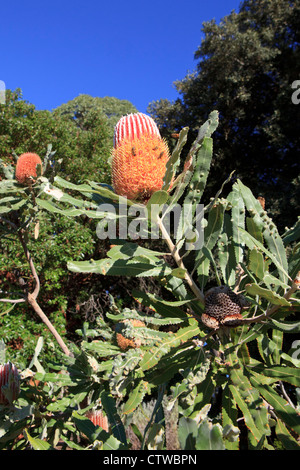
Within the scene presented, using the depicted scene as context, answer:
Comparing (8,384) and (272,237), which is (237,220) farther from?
(8,384)

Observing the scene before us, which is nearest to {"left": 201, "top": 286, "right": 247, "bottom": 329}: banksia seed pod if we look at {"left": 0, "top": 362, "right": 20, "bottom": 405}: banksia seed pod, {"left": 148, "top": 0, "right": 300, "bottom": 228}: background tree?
{"left": 0, "top": 362, "right": 20, "bottom": 405}: banksia seed pod

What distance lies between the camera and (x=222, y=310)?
1.02m

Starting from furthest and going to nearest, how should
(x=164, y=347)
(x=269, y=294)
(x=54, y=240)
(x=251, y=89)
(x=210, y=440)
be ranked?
(x=251, y=89) → (x=54, y=240) → (x=164, y=347) → (x=269, y=294) → (x=210, y=440)

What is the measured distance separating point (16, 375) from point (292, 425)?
1570 millimetres

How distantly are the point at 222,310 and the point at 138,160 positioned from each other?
56cm

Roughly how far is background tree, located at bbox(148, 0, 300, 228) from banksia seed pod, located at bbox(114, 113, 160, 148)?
7.50 m

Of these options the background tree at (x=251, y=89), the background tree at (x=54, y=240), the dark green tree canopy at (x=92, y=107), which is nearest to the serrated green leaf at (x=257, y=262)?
the background tree at (x=54, y=240)

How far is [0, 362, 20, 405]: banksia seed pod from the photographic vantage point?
1.74 metres

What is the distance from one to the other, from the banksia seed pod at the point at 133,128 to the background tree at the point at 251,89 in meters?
7.50

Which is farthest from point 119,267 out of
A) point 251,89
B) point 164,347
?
point 251,89

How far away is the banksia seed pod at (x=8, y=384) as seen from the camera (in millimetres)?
1741

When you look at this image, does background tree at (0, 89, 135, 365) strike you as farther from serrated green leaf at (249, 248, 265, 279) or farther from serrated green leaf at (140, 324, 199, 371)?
serrated green leaf at (249, 248, 265, 279)

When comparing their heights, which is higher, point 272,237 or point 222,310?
point 272,237

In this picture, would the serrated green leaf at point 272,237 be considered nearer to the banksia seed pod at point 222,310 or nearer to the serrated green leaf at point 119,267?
the banksia seed pod at point 222,310
